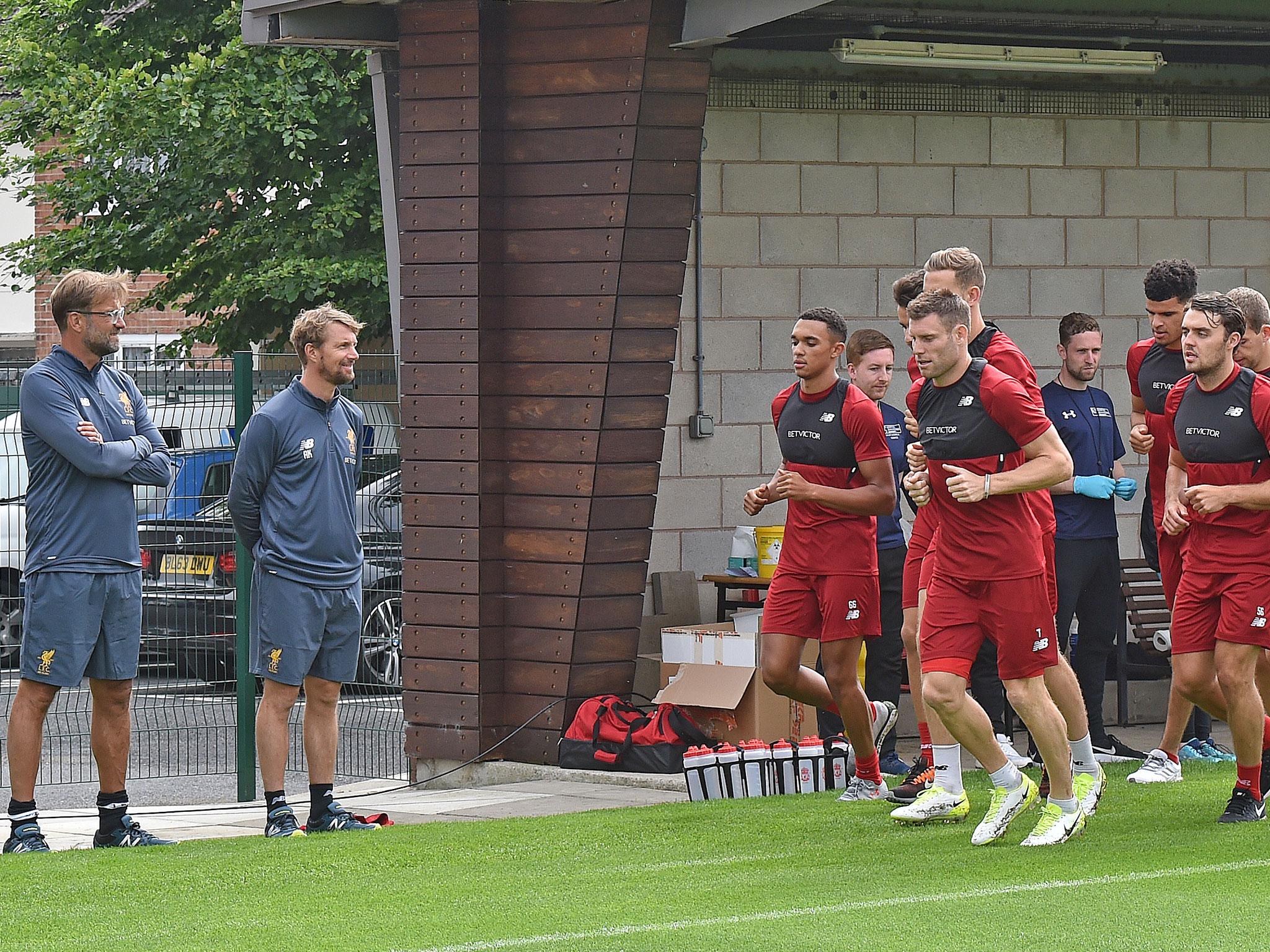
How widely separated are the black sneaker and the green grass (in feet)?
0.23

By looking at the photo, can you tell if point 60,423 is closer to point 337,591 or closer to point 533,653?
point 337,591

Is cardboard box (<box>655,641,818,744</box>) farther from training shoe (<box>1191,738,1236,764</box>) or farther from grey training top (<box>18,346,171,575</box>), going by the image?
grey training top (<box>18,346,171,575</box>)

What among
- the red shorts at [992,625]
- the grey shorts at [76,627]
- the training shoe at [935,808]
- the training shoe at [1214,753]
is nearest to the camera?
the red shorts at [992,625]

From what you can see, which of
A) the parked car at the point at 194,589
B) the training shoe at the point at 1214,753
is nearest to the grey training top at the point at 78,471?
the parked car at the point at 194,589

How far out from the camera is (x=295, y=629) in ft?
26.4

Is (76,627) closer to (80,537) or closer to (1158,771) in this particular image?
(80,537)

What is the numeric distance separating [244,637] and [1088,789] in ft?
13.7

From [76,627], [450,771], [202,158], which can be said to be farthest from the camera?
[202,158]

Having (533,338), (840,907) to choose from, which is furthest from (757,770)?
(840,907)

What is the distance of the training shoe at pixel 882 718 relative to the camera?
30.6 feet

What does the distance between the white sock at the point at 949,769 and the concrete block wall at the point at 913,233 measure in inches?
127

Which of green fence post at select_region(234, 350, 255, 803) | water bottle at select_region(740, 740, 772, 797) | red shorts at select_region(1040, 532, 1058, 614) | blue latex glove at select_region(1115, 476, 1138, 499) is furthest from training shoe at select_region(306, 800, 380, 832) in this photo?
blue latex glove at select_region(1115, 476, 1138, 499)

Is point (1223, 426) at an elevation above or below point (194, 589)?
above

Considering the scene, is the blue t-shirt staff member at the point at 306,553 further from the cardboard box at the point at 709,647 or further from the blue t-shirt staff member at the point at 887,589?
the blue t-shirt staff member at the point at 887,589
